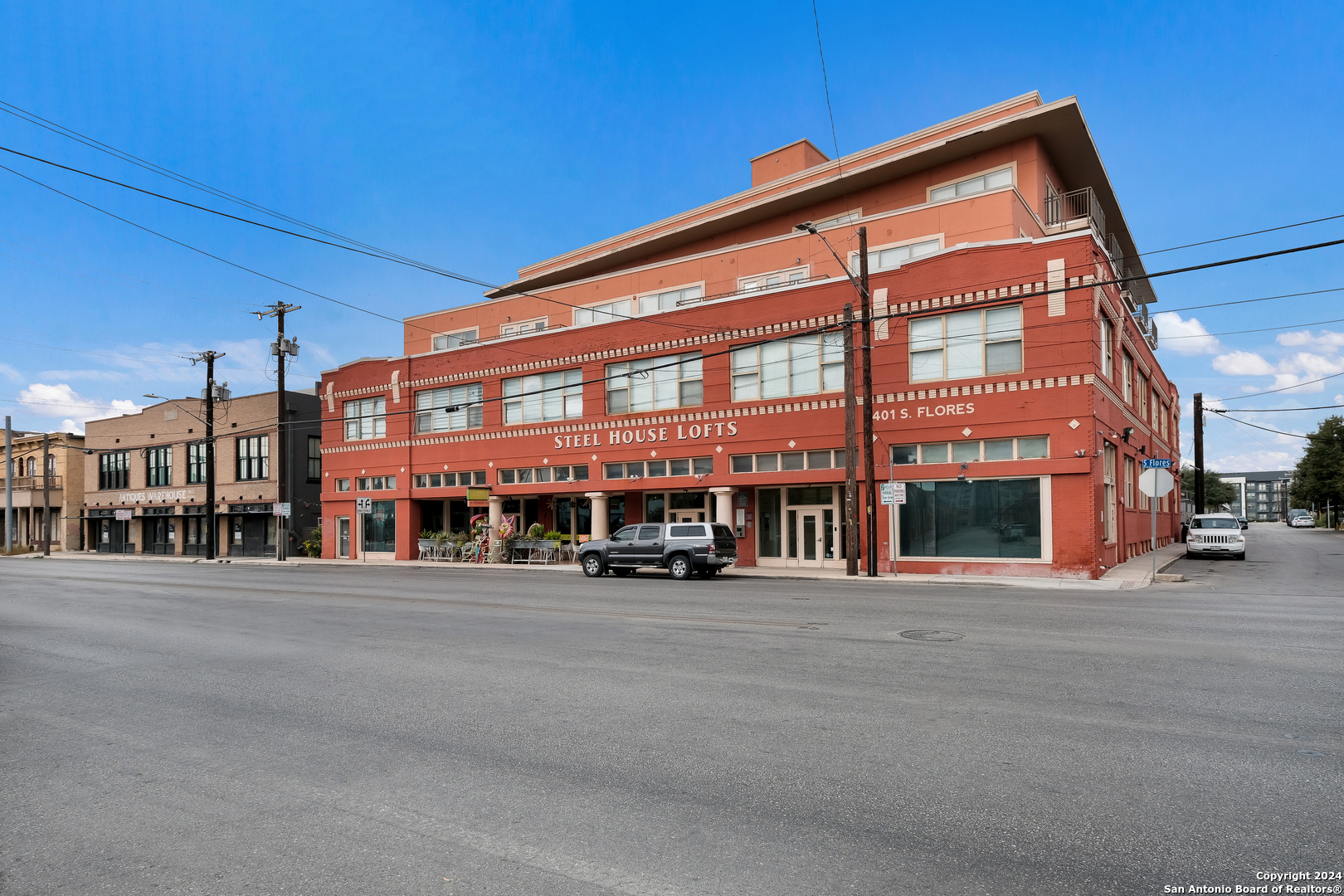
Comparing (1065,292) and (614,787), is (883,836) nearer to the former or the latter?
(614,787)

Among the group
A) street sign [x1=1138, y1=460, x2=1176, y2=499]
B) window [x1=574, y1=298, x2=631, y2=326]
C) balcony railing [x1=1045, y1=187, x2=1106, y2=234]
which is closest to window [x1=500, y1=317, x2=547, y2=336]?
window [x1=574, y1=298, x2=631, y2=326]

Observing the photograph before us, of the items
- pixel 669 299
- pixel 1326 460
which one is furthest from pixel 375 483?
pixel 1326 460

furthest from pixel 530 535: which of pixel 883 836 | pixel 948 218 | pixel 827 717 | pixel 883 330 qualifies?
pixel 883 836

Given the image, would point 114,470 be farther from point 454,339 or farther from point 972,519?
point 972,519

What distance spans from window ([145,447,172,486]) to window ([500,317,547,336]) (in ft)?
88.1

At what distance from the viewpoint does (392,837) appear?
14.2ft

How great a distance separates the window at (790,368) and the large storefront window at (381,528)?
18.7 meters

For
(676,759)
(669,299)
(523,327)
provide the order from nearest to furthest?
1. (676,759)
2. (669,299)
3. (523,327)

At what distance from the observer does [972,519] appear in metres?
23.3

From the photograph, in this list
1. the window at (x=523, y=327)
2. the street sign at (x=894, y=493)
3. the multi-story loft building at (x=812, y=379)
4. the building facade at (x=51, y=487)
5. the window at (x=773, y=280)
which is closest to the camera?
the street sign at (x=894, y=493)

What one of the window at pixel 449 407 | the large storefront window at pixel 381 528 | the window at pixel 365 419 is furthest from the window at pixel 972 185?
the large storefront window at pixel 381 528

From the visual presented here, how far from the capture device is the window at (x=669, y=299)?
102 ft

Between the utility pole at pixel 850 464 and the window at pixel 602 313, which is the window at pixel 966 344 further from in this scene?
the window at pixel 602 313

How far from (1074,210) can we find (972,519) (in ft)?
49.4
